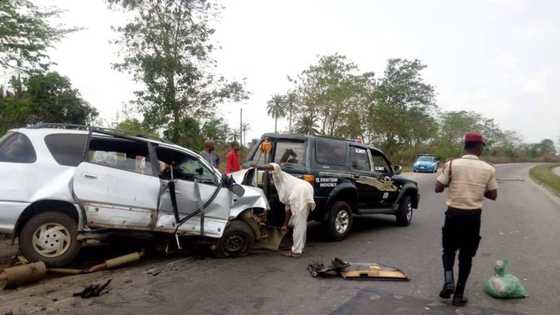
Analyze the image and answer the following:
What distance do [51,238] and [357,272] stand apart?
157 inches

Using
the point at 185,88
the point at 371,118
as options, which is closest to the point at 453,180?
the point at 185,88

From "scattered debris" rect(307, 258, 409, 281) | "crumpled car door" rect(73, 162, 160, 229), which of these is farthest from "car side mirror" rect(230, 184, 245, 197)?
"scattered debris" rect(307, 258, 409, 281)

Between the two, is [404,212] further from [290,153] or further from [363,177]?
[290,153]

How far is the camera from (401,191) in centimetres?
959

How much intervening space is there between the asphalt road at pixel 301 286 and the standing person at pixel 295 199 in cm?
31

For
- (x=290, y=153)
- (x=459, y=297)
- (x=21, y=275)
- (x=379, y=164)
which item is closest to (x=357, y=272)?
(x=459, y=297)

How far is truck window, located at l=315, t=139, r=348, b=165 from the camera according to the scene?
7703 mm

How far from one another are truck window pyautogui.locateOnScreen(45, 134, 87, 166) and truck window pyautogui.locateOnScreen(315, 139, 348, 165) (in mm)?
3829

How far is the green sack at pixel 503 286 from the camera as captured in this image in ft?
15.5

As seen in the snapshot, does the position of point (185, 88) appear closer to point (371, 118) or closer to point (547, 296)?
point (547, 296)

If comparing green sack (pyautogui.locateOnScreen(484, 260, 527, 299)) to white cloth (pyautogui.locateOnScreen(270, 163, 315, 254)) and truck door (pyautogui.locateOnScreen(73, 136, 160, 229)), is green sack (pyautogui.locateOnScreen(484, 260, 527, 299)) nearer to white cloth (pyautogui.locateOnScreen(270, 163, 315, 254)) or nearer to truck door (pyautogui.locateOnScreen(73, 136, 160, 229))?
white cloth (pyautogui.locateOnScreen(270, 163, 315, 254))

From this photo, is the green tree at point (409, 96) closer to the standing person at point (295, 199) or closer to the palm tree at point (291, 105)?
the palm tree at point (291, 105)

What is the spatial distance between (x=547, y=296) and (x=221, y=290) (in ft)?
12.4

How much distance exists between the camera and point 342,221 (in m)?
7.88
